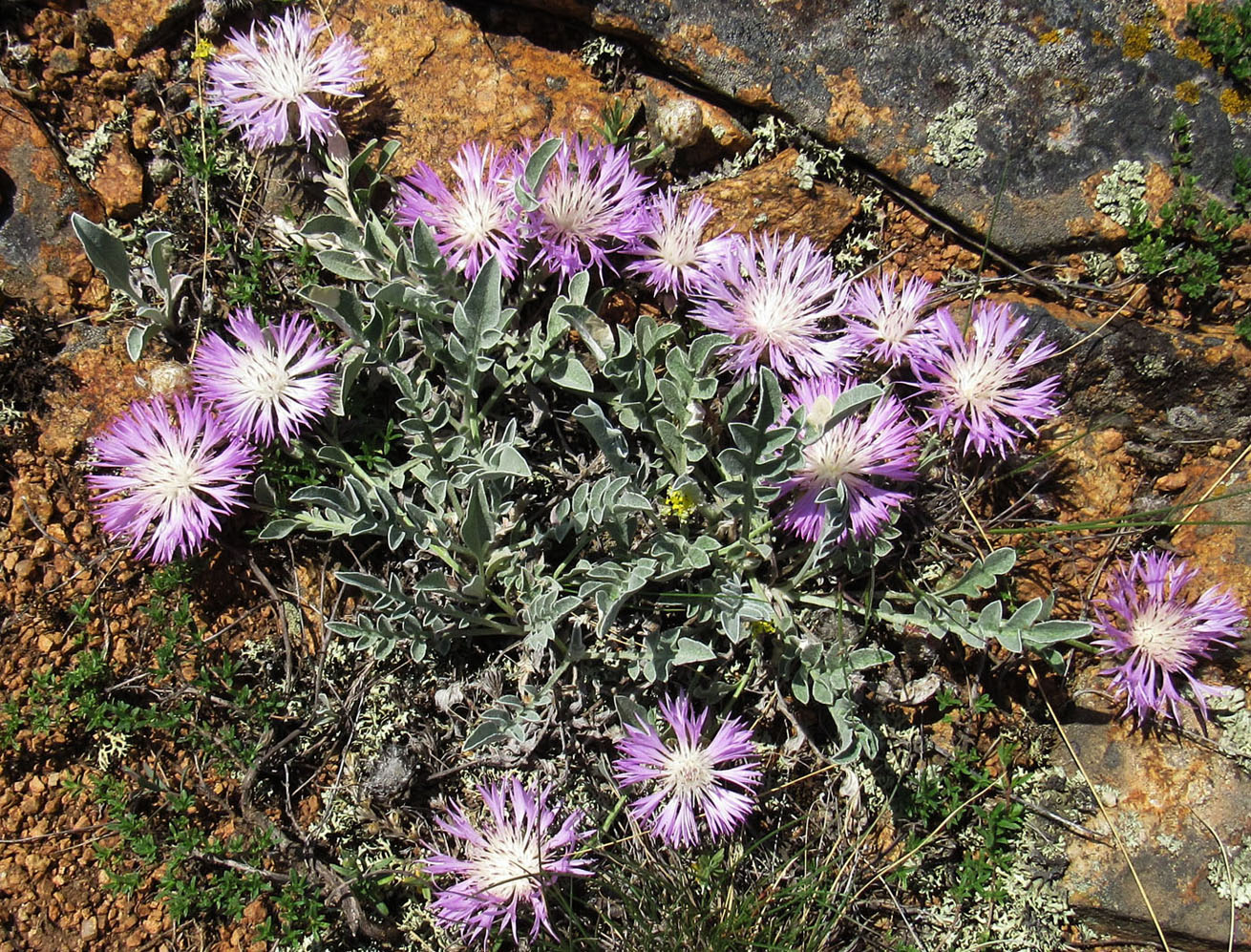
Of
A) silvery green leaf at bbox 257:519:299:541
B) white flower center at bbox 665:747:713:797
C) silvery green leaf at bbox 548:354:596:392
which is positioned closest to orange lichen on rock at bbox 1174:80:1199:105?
silvery green leaf at bbox 548:354:596:392

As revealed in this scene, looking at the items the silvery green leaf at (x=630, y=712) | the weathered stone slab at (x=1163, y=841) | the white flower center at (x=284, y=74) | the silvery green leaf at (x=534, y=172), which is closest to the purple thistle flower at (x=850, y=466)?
the silvery green leaf at (x=630, y=712)

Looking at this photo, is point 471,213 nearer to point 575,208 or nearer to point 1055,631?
point 575,208

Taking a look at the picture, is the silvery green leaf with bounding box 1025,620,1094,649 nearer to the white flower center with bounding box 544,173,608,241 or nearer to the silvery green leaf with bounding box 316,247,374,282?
the white flower center with bounding box 544,173,608,241

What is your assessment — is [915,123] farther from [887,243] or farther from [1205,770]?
[1205,770]

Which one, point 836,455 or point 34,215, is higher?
point 34,215

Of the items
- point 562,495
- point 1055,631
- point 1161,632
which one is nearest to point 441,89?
point 562,495

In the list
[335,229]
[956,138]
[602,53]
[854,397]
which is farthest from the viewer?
[602,53]

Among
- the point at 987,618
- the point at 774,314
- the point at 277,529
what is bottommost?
the point at 277,529
